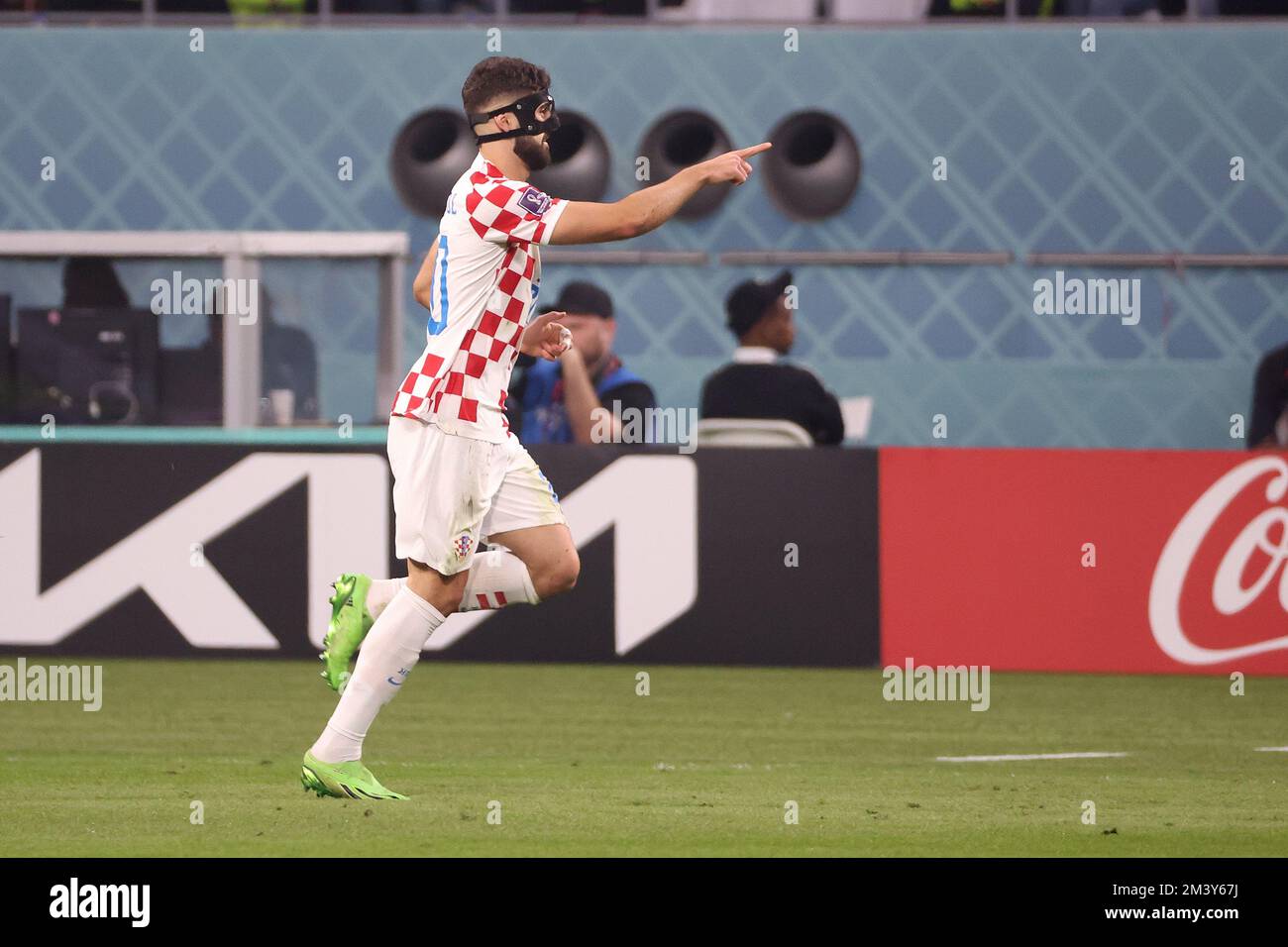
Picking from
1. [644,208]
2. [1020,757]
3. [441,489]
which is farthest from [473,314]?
[1020,757]

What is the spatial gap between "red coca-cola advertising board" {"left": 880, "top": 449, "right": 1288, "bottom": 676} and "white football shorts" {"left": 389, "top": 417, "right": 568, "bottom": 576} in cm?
482

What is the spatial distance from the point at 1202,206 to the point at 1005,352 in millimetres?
1857

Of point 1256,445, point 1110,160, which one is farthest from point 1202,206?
point 1256,445

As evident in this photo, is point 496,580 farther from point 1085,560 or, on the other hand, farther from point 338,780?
point 1085,560

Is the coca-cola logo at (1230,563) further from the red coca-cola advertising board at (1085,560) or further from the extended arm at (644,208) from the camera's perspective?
the extended arm at (644,208)

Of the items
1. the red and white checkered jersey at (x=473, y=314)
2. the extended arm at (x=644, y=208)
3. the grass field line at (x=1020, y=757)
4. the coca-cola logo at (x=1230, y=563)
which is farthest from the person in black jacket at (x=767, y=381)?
the extended arm at (x=644, y=208)

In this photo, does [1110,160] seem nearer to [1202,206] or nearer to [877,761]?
[1202,206]

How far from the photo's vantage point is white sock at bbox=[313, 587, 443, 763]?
21.1 feet

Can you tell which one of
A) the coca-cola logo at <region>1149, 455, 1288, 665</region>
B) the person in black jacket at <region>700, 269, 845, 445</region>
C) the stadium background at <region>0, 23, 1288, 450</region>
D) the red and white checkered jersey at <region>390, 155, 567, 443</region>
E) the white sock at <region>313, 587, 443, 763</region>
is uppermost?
the stadium background at <region>0, 23, 1288, 450</region>

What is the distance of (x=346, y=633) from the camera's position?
7.07m

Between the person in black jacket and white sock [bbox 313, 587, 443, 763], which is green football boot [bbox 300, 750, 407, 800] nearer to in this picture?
white sock [bbox 313, 587, 443, 763]

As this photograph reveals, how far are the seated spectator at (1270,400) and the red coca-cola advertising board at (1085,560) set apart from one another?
3829 mm

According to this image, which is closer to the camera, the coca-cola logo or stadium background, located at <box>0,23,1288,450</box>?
the coca-cola logo

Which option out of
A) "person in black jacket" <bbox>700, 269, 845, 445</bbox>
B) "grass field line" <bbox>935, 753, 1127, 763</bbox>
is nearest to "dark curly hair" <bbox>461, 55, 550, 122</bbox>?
"grass field line" <bbox>935, 753, 1127, 763</bbox>
